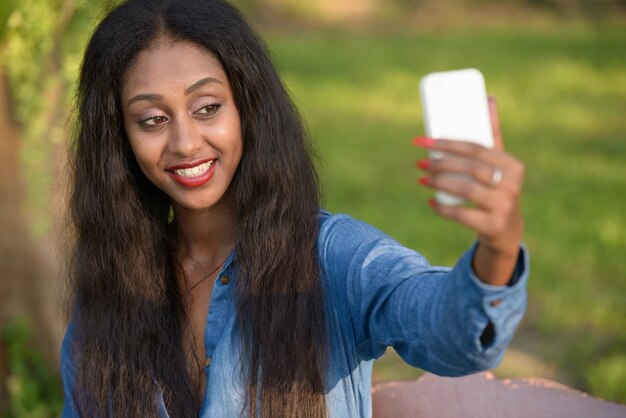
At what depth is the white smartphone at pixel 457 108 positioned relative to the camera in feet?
4.76

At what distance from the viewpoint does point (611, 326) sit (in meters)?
4.83

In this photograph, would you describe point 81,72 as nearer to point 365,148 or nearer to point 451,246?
point 451,246

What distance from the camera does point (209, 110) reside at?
217cm

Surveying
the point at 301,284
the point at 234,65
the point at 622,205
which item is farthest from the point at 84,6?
the point at 622,205

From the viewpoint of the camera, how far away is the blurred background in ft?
12.5

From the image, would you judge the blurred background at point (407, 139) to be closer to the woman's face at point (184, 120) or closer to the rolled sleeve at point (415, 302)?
the woman's face at point (184, 120)

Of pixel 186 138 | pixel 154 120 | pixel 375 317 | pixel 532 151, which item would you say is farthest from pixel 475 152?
pixel 532 151

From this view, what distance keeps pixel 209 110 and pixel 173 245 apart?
47 centimetres

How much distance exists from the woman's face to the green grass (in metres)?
0.46

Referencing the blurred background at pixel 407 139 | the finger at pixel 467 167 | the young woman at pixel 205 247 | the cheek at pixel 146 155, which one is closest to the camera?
the finger at pixel 467 167

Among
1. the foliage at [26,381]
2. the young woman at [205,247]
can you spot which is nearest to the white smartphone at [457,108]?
the young woman at [205,247]

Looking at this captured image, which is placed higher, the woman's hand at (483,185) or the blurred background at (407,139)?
→ the woman's hand at (483,185)

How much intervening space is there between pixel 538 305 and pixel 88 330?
3.34m

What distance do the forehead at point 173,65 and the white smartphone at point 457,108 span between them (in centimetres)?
81
